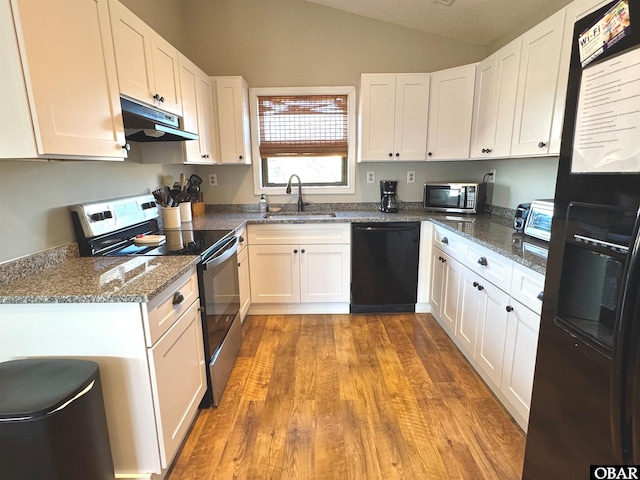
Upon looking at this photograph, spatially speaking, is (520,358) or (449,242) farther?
(449,242)

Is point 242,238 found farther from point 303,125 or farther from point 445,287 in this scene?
point 445,287

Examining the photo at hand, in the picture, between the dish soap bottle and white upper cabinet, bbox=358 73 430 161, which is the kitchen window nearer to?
the dish soap bottle

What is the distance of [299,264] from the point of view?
2.97 meters

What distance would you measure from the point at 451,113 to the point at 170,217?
8.22 ft

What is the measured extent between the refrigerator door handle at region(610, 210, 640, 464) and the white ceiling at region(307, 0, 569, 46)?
8.30ft

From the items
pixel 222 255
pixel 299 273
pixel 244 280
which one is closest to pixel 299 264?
pixel 299 273

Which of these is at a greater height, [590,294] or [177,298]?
[590,294]

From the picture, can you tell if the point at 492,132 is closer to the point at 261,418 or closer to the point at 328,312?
the point at 328,312

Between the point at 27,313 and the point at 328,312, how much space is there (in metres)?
2.30

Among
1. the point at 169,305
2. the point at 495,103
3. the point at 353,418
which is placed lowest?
the point at 353,418

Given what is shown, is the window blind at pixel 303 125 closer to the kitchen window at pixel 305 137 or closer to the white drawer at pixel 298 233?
the kitchen window at pixel 305 137

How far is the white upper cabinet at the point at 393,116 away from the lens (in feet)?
9.53

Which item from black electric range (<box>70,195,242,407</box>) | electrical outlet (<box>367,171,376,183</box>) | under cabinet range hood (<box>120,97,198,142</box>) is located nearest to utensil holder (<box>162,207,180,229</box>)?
black electric range (<box>70,195,242,407</box>)
